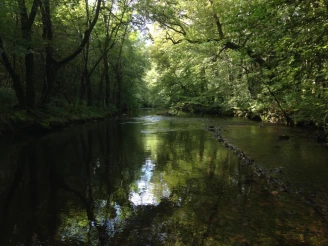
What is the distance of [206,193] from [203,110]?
30018 mm

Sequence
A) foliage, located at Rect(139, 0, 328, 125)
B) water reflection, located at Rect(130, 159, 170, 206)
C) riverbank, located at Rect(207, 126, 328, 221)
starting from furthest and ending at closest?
foliage, located at Rect(139, 0, 328, 125)
water reflection, located at Rect(130, 159, 170, 206)
riverbank, located at Rect(207, 126, 328, 221)

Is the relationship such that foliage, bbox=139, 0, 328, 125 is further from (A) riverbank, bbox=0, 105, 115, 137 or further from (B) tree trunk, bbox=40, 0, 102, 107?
(A) riverbank, bbox=0, 105, 115, 137

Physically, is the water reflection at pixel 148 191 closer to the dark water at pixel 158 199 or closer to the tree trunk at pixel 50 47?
the dark water at pixel 158 199

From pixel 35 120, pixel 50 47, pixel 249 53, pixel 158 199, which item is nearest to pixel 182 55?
pixel 249 53

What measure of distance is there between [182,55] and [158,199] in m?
19.4

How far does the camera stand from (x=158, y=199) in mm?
4965

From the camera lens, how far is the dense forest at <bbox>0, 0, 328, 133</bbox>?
28.3ft

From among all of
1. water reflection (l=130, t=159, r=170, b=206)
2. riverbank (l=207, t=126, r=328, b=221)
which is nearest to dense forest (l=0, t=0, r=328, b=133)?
riverbank (l=207, t=126, r=328, b=221)

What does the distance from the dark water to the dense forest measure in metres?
3.37

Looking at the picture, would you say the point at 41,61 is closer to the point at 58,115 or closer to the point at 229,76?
the point at 58,115

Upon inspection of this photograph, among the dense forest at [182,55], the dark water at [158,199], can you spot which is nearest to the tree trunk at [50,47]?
the dense forest at [182,55]

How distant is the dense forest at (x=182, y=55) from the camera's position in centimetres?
862

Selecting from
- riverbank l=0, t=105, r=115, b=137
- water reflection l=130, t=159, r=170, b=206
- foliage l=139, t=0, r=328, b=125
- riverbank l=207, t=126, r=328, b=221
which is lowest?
water reflection l=130, t=159, r=170, b=206

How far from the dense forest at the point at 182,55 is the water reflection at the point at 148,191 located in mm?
5295
